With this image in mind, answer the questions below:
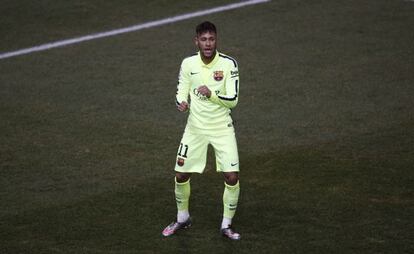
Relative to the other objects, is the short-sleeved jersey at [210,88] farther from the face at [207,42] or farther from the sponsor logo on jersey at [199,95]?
the face at [207,42]

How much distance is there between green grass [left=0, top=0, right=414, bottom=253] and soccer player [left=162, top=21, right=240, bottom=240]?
0.68 m

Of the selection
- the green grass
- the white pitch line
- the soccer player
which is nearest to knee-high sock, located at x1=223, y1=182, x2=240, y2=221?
the soccer player

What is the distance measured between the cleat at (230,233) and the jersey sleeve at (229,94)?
144cm

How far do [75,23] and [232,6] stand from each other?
3.72m

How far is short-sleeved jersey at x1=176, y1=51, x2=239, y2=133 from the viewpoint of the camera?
982cm

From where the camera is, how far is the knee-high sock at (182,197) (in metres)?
10.2

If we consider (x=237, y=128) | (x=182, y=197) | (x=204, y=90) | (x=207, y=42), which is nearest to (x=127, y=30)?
(x=237, y=128)

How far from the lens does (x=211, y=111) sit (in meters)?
9.91

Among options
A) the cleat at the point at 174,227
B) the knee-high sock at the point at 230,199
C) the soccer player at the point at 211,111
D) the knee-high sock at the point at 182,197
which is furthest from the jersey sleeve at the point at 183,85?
the cleat at the point at 174,227

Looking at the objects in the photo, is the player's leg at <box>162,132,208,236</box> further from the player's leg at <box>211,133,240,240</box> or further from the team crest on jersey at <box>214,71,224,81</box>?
the team crest on jersey at <box>214,71,224,81</box>

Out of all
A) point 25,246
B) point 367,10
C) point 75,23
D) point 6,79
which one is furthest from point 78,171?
point 367,10

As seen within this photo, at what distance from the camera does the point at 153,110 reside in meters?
14.9

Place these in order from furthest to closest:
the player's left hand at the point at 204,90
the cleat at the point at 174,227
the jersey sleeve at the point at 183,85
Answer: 1. the cleat at the point at 174,227
2. the jersey sleeve at the point at 183,85
3. the player's left hand at the point at 204,90

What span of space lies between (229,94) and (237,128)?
175 inches
